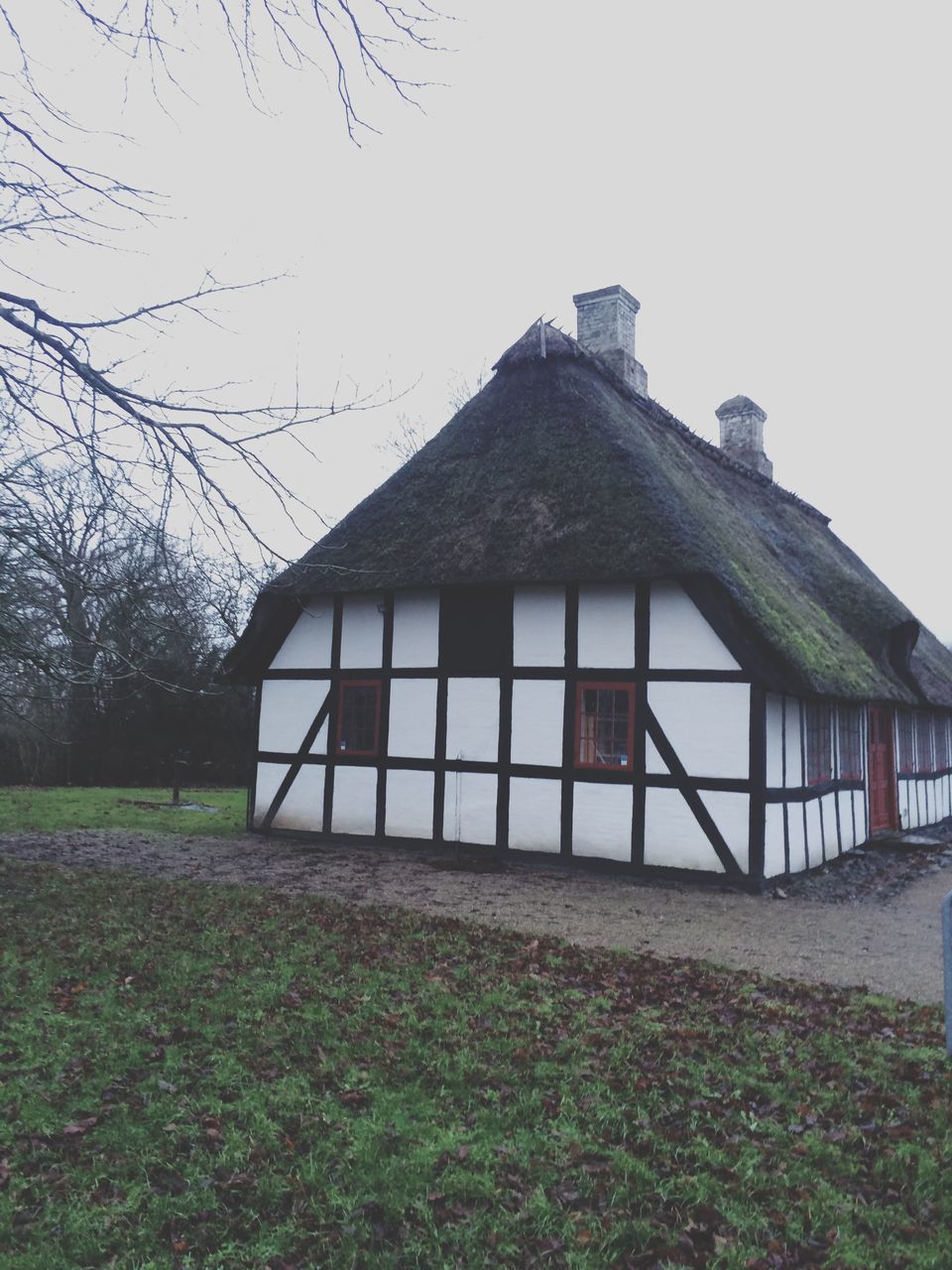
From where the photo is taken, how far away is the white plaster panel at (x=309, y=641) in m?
13.4

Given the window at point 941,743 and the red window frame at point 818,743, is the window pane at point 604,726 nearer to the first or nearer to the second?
the red window frame at point 818,743

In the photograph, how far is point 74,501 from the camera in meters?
5.61

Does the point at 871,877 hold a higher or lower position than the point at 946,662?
lower

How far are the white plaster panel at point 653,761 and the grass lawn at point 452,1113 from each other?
4.09 meters

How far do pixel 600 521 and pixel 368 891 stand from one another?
522 centimetres

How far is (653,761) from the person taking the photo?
10.8 metres

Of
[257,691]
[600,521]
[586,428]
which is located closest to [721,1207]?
[600,521]

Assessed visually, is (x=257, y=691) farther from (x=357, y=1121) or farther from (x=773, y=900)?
(x=357, y=1121)

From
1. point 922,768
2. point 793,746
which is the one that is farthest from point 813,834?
point 922,768

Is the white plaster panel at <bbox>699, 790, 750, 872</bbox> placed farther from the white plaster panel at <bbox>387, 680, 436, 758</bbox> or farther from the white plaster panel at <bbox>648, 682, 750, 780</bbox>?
the white plaster panel at <bbox>387, 680, 436, 758</bbox>

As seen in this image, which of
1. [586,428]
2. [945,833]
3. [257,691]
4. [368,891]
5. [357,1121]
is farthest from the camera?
[945,833]

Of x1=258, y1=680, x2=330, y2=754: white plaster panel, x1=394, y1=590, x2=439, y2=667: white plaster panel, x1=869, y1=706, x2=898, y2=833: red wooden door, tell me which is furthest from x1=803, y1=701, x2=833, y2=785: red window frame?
x1=258, y1=680, x2=330, y2=754: white plaster panel

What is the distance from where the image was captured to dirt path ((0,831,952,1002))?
722cm

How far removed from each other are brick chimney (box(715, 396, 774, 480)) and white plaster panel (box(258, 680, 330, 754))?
1139 cm
